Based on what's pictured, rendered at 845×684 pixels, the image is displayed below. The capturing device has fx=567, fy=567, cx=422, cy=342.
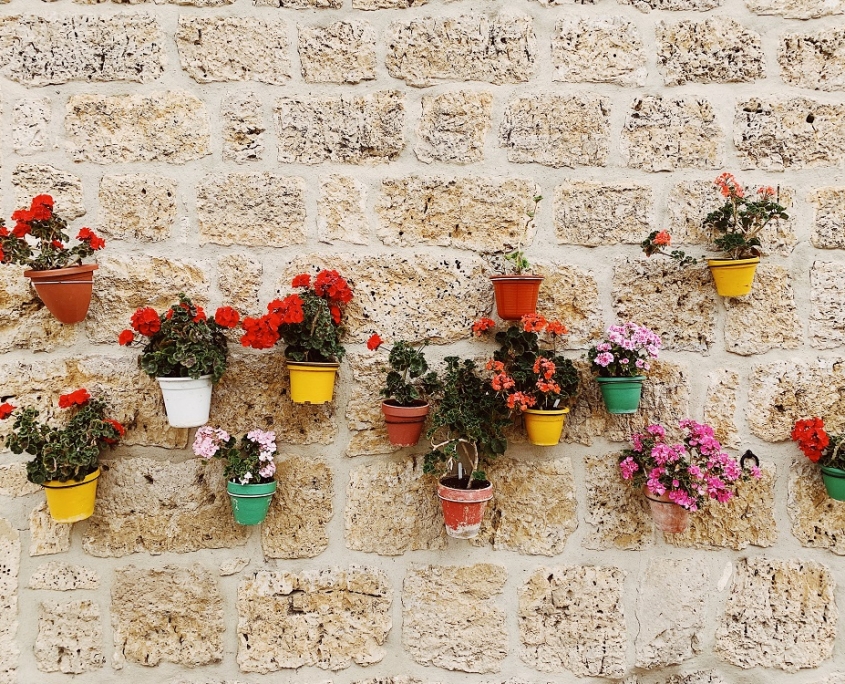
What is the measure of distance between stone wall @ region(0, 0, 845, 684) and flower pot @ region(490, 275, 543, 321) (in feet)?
0.40

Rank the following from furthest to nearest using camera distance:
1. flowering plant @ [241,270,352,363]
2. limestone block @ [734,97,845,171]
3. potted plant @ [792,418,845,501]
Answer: limestone block @ [734,97,845,171], potted plant @ [792,418,845,501], flowering plant @ [241,270,352,363]

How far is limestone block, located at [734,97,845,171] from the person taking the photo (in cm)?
191

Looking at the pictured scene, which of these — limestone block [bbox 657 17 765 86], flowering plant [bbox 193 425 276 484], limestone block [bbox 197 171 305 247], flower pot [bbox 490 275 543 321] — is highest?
limestone block [bbox 657 17 765 86]

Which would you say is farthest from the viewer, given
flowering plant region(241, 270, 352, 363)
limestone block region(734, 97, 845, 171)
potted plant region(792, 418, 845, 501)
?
limestone block region(734, 97, 845, 171)

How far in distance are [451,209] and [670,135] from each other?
78cm

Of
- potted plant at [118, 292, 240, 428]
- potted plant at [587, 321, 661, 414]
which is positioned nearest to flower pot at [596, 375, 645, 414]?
potted plant at [587, 321, 661, 414]

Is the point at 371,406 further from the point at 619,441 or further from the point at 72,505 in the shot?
the point at 72,505

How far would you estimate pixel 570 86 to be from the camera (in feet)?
6.25

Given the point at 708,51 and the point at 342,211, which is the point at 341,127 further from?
the point at 708,51

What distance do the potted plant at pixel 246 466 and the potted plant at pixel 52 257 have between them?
1.81 feet

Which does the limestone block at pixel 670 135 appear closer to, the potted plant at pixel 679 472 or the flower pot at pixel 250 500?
the potted plant at pixel 679 472

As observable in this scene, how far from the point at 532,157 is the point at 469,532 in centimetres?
124

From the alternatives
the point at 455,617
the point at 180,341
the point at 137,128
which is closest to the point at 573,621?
the point at 455,617

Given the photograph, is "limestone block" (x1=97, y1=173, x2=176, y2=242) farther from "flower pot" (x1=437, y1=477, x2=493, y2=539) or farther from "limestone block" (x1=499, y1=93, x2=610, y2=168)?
"flower pot" (x1=437, y1=477, x2=493, y2=539)
